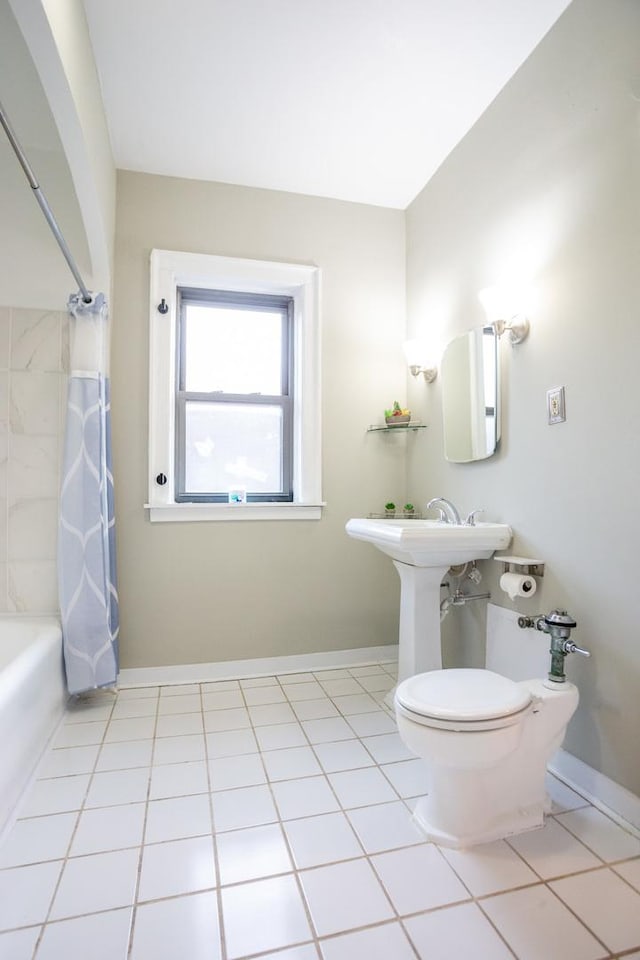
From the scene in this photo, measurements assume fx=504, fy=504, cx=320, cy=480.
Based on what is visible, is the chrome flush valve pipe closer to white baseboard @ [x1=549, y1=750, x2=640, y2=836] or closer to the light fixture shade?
white baseboard @ [x1=549, y1=750, x2=640, y2=836]

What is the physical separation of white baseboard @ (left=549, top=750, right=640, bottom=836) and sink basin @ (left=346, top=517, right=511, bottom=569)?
0.74 m

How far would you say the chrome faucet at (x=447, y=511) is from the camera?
2.18 metres

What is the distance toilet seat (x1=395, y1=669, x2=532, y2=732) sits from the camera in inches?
52.1

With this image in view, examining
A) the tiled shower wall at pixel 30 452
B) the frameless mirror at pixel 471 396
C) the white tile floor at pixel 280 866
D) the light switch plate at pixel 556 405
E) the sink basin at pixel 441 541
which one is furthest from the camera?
the tiled shower wall at pixel 30 452

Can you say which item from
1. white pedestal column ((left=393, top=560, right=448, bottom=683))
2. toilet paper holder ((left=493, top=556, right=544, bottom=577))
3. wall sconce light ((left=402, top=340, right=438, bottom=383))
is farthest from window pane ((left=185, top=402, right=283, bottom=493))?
toilet paper holder ((left=493, top=556, right=544, bottom=577))

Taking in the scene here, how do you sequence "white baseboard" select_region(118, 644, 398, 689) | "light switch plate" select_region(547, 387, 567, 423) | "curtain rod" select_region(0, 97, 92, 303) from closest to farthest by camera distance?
"curtain rod" select_region(0, 97, 92, 303) → "light switch plate" select_region(547, 387, 567, 423) → "white baseboard" select_region(118, 644, 398, 689)

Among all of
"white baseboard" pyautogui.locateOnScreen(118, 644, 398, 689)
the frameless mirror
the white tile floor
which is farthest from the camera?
"white baseboard" pyautogui.locateOnScreen(118, 644, 398, 689)

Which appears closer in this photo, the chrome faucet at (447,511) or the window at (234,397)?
the chrome faucet at (447,511)

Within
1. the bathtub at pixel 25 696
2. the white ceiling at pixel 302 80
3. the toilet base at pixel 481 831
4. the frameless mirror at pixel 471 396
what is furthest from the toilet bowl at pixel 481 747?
the white ceiling at pixel 302 80

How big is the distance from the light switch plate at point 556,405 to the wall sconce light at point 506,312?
0.96 feet

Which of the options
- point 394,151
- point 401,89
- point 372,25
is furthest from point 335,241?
point 372,25

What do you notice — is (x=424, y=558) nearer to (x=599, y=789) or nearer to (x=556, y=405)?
(x=556, y=405)

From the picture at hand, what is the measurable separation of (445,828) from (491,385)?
157cm

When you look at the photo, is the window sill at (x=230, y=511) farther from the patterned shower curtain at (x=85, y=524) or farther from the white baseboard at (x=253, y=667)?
the white baseboard at (x=253, y=667)
